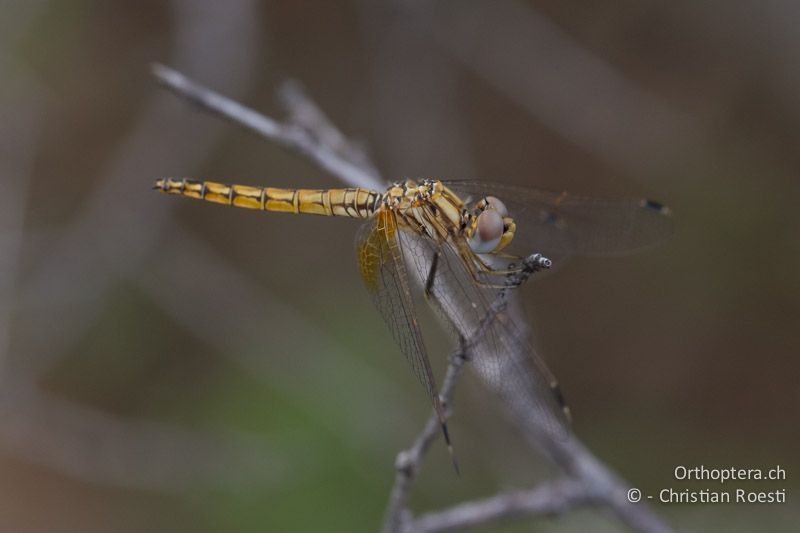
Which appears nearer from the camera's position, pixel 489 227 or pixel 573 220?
pixel 489 227

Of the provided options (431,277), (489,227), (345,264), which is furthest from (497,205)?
(345,264)

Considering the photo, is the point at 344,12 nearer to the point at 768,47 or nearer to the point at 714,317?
the point at 768,47

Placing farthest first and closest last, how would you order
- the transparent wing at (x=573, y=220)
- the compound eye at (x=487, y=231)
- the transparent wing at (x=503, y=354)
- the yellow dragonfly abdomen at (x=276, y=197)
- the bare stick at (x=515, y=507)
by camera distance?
the yellow dragonfly abdomen at (x=276, y=197) < the transparent wing at (x=573, y=220) < the compound eye at (x=487, y=231) < the bare stick at (x=515, y=507) < the transparent wing at (x=503, y=354)

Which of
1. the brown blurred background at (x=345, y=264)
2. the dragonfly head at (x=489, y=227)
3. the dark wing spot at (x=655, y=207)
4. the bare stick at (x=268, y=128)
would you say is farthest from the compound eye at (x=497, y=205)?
the brown blurred background at (x=345, y=264)

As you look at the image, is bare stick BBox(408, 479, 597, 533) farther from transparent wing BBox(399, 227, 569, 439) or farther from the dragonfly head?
the dragonfly head

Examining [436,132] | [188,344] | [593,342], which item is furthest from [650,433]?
[188,344]

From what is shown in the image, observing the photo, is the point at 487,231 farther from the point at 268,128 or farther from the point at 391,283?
the point at 268,128

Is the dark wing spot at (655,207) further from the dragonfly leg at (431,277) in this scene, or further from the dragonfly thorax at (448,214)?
the dragonfly leg at (431,277)
